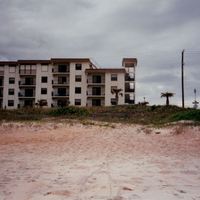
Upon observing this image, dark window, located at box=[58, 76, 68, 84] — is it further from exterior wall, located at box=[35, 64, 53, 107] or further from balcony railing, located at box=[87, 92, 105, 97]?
balcony railing, located at box=[87, 92, 105, 97]

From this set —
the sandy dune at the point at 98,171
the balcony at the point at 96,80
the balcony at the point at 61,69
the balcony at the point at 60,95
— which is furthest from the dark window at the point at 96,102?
the sandy dune at the point at 98,171

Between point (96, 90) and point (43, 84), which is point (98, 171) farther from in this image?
point (43, 84)

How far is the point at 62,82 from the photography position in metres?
74.2

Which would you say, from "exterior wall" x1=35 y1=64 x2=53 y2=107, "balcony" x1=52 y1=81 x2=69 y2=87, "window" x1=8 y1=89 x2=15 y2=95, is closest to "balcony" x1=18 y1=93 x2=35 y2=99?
"exterior wall" x1=35 y1=64 x2=53 y2=107

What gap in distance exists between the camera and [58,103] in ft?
242

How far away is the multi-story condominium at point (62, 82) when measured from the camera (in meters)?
72.4

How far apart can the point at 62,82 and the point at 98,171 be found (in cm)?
6632

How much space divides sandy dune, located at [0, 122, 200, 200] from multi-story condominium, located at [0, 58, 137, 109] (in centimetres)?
5669

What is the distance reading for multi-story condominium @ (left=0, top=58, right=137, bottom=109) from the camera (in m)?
72.4

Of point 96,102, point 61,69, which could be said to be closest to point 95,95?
point 96,102

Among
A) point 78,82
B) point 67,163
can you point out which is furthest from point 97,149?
point 78,82

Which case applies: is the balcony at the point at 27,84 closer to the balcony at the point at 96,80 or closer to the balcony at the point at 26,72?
the balcony at the point at 26,72

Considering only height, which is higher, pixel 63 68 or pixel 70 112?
pixel 63 68

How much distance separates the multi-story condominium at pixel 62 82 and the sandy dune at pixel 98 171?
2232 inches
